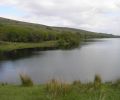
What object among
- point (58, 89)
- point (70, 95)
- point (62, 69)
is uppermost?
point (58, 89)

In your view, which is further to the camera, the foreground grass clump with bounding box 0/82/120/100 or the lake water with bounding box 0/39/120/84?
the lake water with bounding box 0/39/120/84

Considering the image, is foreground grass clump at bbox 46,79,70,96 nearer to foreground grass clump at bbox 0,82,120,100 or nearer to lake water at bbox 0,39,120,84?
foreground grass clump at bbox 0,82,120,100

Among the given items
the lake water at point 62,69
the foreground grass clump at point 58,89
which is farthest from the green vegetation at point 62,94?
the lake water at point 62,69

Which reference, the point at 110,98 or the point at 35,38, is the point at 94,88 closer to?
the point at 110,98

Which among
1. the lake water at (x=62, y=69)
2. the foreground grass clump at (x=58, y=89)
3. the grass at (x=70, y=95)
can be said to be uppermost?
the foreground grass clump at (x=58, y=89)

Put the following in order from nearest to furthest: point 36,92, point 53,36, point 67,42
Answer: point 36,92
point 67,42
point 53,36

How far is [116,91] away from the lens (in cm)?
1048

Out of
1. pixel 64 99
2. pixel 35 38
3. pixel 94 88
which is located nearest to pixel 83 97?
pixel 64 99

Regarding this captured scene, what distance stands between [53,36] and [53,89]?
127167 millimetres

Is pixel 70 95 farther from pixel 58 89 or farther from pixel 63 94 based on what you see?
pixel 58 89

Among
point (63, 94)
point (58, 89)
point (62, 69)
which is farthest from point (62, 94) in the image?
point (62, 69)

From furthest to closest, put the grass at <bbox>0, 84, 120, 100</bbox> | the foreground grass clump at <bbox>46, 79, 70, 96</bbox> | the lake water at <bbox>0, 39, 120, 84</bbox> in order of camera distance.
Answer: the lake water at <bbox>0, 39, 120, 84</bbox> < the foreground grass clump at <bbox>46, 79, 70, 96</bbox> < the grass at <bbox>0, 84, 120, 100</bbox>

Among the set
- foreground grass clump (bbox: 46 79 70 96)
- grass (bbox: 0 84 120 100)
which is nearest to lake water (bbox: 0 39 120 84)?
grass (bbox: 0 84 120 100)

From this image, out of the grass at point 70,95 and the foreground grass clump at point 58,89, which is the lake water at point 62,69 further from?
the foreground grass clump at point 58,89
